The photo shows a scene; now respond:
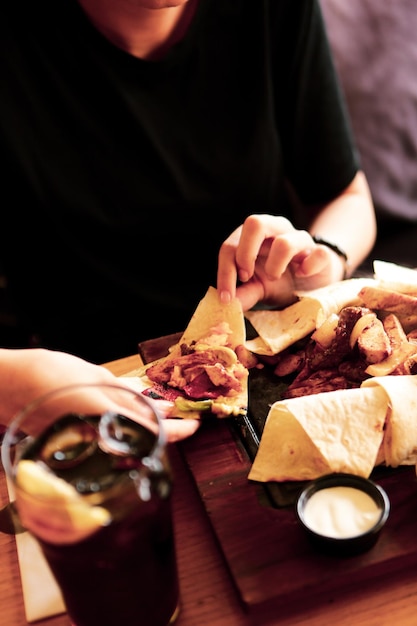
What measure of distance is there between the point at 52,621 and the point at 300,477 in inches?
14.4

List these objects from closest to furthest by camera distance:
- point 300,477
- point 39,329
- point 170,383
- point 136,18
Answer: point 300,477 < point 170,383 < point 136,18 < point 39,329

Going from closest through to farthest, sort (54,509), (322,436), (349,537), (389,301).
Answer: (54,509), (349,537), (322,436), (389,301)

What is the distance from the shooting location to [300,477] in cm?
93

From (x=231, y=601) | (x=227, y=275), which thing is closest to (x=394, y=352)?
(x=227, y=275)

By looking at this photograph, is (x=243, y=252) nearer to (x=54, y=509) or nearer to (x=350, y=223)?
(x=350, y=223)

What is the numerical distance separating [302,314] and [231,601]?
57cm

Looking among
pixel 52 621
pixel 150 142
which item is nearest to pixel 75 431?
pixel 52 621

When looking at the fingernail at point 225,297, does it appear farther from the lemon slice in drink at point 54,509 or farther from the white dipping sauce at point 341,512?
the lemon slice in drink at point 54,509

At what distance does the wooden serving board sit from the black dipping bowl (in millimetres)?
21

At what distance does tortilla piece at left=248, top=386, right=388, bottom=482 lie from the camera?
912 millimetres

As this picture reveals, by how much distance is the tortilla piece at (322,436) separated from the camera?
91cm

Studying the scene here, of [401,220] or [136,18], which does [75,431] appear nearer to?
[136,18]

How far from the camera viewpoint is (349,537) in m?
0.79

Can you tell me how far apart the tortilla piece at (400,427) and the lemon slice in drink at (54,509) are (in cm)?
46
